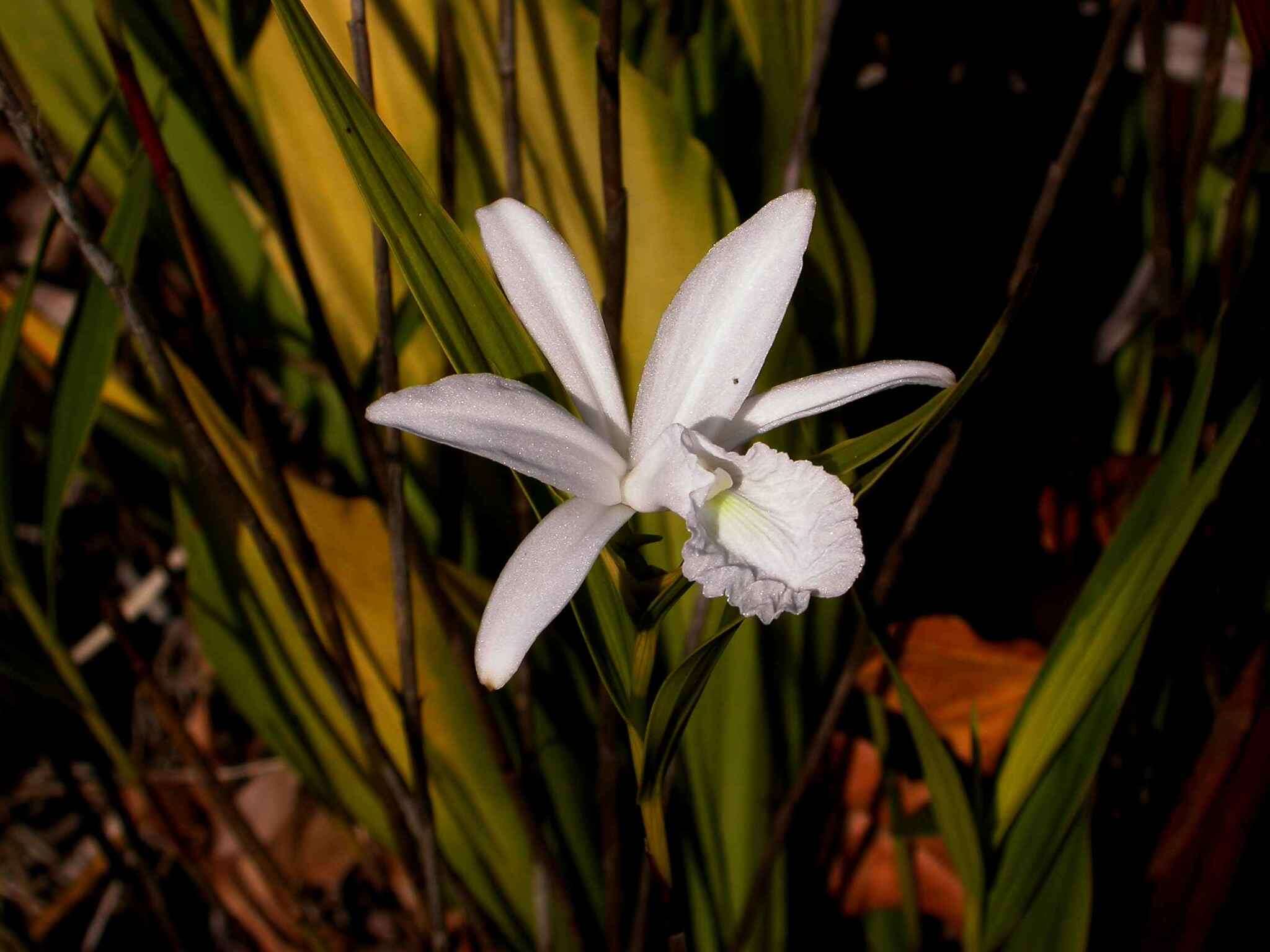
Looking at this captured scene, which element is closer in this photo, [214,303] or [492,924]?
[214,303]

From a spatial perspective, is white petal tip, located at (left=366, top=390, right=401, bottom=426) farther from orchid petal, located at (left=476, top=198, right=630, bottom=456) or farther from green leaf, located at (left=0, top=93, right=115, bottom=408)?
green leaf, located at (left=0, top=93, right=115, bottom=408)

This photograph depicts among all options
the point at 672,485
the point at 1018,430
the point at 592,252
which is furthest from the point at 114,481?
the point at 1018,430

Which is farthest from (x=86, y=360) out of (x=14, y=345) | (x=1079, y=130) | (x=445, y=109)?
(x=1079, y=130)

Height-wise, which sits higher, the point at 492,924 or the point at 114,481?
the point at 114,481

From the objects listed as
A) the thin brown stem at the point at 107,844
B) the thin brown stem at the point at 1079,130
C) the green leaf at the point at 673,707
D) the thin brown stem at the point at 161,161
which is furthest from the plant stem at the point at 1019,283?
the thin brown stem at the point at 107,844

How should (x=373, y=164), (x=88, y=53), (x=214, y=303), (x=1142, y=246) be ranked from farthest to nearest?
(x=1142, y=246), (x=88, y=53), (x=214, y=303), (x=373, y=164)

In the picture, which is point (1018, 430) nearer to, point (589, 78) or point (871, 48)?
point (871, 48)

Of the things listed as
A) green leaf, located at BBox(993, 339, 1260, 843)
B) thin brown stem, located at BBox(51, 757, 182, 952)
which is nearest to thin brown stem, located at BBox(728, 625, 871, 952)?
green leaf, located at BBox(993, 339, 1260, 843)
